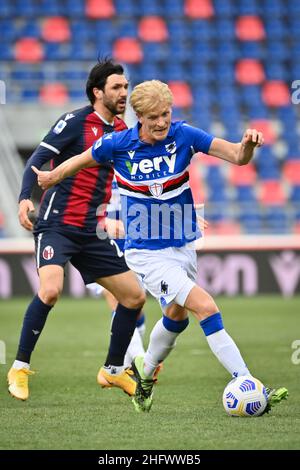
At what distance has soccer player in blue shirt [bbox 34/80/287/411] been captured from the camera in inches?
224

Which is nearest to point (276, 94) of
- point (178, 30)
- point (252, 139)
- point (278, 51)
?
point (278, 51)

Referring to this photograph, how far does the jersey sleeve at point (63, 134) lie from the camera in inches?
269

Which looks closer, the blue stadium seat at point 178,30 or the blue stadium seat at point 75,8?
the blue stadium seat at point 75,8

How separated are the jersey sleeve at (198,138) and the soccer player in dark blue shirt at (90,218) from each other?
119 cm

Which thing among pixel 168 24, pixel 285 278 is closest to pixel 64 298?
pixel 285 278

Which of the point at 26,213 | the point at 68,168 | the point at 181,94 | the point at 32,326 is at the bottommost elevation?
the point at 181,94

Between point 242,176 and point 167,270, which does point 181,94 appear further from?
point 167,270

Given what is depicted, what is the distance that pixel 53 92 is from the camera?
2075 centimetres

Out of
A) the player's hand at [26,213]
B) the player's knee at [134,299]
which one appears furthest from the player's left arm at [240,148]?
the player's knee at [134,299]

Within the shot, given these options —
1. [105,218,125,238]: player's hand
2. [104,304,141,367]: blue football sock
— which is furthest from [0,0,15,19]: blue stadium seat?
[104,304,141,367]: blue football sock

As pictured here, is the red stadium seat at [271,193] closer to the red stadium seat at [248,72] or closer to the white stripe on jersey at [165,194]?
the red stadium seat at [248,72]

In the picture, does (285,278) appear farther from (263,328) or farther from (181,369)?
(181,369)

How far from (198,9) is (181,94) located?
2.82m

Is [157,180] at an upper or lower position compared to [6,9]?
upper
